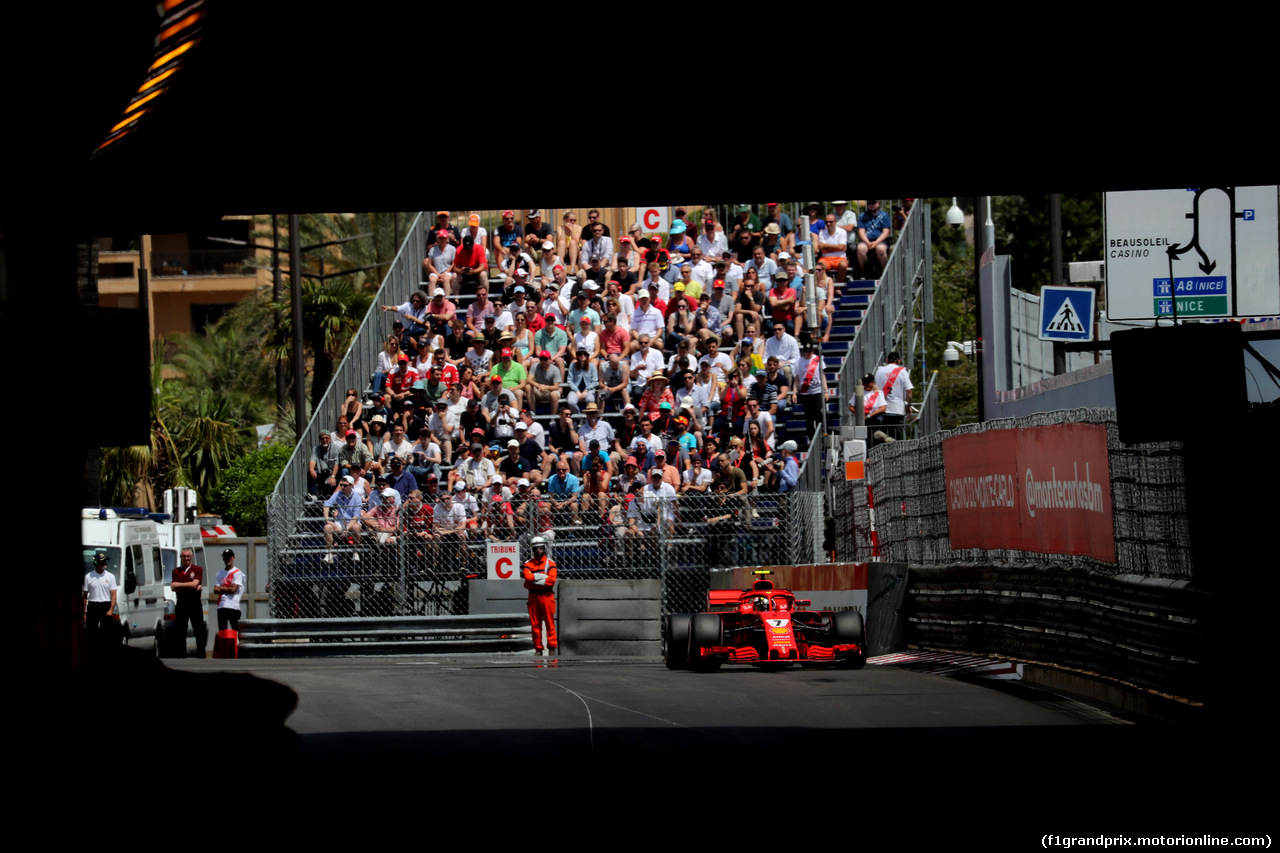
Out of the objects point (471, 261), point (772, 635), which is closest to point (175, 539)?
point (471, 261)

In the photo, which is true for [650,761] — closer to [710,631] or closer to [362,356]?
[710,631]

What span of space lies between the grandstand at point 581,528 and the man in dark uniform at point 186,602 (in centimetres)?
228

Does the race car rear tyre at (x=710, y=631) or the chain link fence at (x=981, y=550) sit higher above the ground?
the chain link fence at (x=981, y=550)

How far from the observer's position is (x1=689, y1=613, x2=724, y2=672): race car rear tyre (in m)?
16.7

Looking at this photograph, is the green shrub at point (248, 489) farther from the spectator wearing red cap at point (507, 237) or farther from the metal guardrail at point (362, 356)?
the spectator wearing red cap at point (507, 237)

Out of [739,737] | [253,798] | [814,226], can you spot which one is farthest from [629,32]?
[814,226]

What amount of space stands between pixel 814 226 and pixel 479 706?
15333mm

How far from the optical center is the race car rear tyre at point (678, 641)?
17.5 metres

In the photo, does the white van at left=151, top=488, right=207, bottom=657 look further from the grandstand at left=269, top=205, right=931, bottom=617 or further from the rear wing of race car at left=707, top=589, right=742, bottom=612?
the rear wing of race car at left=707, top=589, right=742, bottom=612

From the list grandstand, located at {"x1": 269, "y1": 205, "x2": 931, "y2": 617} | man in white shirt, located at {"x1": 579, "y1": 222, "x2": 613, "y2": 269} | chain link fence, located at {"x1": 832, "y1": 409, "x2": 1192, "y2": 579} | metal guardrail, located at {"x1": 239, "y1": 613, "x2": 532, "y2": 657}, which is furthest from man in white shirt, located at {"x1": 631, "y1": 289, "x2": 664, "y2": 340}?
metal guardrail, located at {"x1": 239, "y1": 613, "x2": 532, "y2": 657}

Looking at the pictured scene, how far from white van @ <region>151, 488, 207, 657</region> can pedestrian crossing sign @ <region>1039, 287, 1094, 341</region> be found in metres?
14.2

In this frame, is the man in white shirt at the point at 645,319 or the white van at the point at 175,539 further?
the white van at the point at 175,539

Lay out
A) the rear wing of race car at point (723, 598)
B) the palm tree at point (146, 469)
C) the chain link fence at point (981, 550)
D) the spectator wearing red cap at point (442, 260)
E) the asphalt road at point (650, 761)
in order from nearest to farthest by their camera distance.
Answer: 1. the asphalt road at point (650, 761)
2. the chain link fence at point (981, 550)
3. the rear wing of race car at point (723, 598)
4. the spectator wearing red cap at point (442, 260)
5. the palm tree at point (146, 469)

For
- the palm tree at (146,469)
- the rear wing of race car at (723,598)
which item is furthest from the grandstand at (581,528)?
the palm tree at (146,469)
